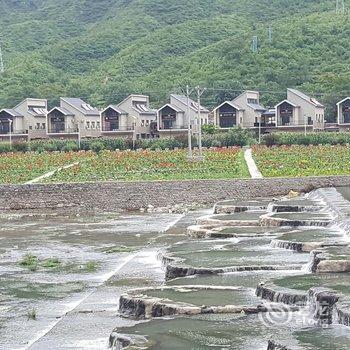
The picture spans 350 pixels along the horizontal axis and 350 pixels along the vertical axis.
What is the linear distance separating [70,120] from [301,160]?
44.9m

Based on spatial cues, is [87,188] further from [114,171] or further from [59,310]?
[59,310]

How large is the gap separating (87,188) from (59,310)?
89.9 feet

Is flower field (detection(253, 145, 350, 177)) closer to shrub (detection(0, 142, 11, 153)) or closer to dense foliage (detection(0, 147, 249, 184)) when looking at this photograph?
dense foliage (detection(0, 147, 249, 184))

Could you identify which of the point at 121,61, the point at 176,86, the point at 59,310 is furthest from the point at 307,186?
the point at 121,61

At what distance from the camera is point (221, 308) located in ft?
71.4

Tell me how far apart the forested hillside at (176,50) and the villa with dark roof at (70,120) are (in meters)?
15.3

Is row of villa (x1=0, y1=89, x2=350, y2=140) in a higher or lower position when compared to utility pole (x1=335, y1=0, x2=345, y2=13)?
lower

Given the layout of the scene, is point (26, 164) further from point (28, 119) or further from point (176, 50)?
point (176, 50)

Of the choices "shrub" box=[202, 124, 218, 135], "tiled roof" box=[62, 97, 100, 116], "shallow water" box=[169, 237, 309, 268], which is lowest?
"shallow water" box=[169, 237, 309, 268]

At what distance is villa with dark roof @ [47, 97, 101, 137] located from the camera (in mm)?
103375

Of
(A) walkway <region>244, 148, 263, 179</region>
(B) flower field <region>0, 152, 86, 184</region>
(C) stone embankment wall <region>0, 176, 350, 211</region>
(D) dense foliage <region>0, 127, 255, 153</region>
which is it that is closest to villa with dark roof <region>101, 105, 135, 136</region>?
(D) dense foliage <region>0, 127, 255, 153</region>

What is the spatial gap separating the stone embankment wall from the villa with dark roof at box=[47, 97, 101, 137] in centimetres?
5052

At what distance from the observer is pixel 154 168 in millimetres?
60719

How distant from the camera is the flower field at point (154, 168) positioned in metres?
55.6
